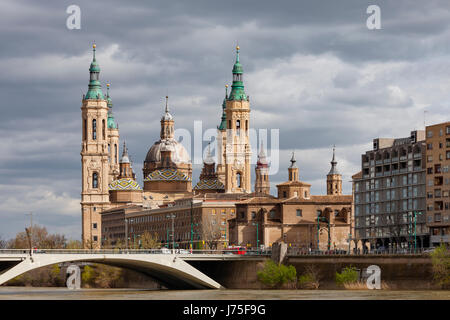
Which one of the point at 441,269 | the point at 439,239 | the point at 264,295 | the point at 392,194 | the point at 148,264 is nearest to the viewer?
the point at 264,295

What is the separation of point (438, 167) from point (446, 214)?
5873mm

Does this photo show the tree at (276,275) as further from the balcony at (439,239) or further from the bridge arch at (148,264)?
the balcony at (439,239)

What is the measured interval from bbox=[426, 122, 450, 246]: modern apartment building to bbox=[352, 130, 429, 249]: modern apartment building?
2.66 meters

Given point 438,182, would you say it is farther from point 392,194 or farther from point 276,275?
point 276,275

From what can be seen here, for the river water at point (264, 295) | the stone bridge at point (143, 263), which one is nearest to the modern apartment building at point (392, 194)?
the stone bridge at point (143, 263)

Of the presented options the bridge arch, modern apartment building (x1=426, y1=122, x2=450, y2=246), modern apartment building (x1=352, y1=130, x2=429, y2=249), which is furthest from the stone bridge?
modern apartment building (x1=352, y1=130, x2=429, y2=249)

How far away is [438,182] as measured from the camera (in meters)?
160

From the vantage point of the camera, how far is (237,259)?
140m

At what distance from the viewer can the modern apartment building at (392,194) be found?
17075 centimetres

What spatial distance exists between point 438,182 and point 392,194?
18538 millimetres

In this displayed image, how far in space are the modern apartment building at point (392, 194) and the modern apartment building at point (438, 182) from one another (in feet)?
8.72

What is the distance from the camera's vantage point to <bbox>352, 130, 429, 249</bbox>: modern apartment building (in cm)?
17075

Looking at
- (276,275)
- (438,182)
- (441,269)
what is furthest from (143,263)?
(438,182)
